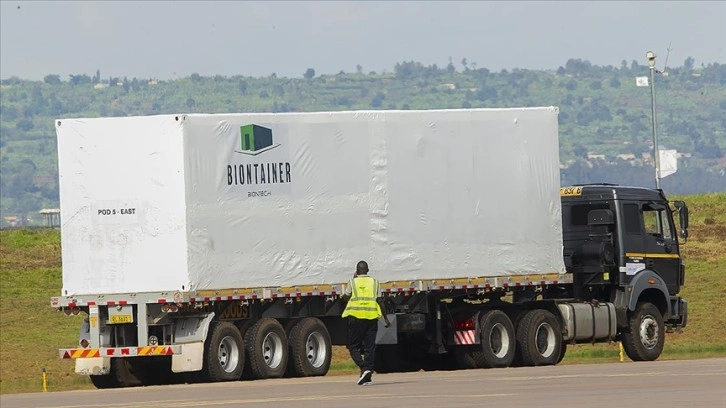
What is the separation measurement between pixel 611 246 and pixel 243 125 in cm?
840

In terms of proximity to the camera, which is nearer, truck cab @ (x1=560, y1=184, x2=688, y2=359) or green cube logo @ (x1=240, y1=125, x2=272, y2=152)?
green cube logo @ (x1=240, y1=125, x2=272, y2=152)

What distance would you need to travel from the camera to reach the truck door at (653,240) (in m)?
34.9

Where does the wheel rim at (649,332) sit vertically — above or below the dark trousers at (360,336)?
below

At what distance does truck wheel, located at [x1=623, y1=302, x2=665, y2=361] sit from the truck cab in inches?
4.5

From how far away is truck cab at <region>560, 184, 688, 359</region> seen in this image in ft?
114

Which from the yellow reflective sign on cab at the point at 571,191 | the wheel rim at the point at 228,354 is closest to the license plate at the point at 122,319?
the wheel rim at the point at 228,354

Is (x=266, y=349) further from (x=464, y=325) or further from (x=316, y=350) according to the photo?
(x=464, y=325)

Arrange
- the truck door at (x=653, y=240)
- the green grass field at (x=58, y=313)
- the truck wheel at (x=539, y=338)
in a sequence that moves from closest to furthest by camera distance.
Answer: the truck wheel at (x=539, y=338)
the truck door at (x=653, y=240)
the green grass field at (x=58, y=313)

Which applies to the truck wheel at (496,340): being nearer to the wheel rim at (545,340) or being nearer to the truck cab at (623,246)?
the wheel rim at (545,340)

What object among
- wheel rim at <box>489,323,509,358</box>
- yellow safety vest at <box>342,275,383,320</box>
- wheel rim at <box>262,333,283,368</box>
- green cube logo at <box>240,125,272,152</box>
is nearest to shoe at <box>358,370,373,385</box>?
yellow safety vest at <box>342,275,383,320</box>

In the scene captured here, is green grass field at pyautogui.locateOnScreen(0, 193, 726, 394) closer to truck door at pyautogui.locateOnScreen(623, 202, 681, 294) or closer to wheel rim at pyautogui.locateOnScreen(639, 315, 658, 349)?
truck door at pyautogui.locateOnScreen(623, 202, 681, 294)

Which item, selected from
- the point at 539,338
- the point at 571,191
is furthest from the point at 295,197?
the point at 571,191

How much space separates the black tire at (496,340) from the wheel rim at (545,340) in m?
0.62

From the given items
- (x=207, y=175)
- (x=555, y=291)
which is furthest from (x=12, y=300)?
(x=207, y=175)
